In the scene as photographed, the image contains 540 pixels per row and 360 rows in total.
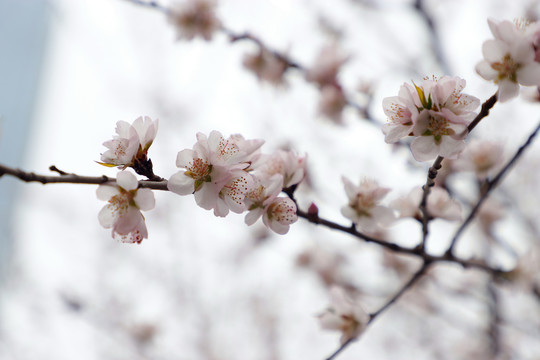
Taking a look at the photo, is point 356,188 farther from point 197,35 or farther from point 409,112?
point 197,35


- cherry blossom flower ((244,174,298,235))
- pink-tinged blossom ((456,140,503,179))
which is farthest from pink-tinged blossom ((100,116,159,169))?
pink-tinged blossom ((456,140,503,179))

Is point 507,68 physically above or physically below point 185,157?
above

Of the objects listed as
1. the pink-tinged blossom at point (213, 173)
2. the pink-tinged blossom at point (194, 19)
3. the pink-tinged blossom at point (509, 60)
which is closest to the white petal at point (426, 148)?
the pink-tinged blossom at point (509, 60)

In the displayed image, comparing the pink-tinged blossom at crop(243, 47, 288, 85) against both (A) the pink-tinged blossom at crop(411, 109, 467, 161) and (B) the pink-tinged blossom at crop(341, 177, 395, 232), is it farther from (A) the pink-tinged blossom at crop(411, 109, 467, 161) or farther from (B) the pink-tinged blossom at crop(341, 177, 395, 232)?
(A) the pink-tinged blossom at crop(411, 109, 467, 161)

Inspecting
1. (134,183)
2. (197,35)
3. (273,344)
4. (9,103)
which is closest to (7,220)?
(9,103)

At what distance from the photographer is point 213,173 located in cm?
52

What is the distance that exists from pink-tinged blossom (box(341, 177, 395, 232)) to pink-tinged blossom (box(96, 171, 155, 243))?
1.12 ft

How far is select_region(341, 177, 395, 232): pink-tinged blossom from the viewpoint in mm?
677

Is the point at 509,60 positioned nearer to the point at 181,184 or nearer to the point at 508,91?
the point at 508,91

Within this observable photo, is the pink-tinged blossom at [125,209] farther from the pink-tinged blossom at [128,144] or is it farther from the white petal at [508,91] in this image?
the white petal at [508,91]

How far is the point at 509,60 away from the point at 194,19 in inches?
42.5

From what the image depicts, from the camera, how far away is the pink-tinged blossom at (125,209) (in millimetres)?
530

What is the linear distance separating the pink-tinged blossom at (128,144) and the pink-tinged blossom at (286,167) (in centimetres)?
18

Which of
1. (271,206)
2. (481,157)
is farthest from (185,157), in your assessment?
(481,157)
